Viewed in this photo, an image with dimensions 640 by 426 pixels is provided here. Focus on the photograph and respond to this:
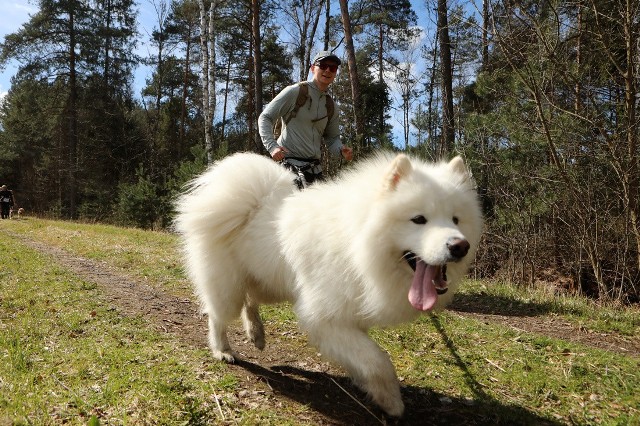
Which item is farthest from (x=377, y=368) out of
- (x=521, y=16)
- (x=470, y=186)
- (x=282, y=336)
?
(x=521, y=16)

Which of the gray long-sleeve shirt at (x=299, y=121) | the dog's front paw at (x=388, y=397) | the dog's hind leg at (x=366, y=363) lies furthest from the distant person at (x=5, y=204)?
the dog's front paw at (x=388, y=397)

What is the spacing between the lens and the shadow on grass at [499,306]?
5.54 metres

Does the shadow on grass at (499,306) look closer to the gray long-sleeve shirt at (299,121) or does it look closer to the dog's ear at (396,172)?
the gray long-sleeve shirt at (299,121)

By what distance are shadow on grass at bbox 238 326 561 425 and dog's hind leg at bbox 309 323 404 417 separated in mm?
160

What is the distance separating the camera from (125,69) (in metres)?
25.5

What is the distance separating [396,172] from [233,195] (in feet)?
4.48

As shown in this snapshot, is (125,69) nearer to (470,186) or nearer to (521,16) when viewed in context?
(521,16)

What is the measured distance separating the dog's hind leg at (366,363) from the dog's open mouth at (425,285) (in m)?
0.39

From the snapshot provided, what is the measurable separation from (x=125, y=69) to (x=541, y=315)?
85.9 feet

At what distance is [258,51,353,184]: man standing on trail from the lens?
403cm

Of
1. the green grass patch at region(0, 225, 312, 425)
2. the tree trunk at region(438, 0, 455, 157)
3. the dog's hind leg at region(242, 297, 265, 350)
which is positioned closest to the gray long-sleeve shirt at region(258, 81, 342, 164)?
the dog's hind leg at region(242, 297, 265, 350)

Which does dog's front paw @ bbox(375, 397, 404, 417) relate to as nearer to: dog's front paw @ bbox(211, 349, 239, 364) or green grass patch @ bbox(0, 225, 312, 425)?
green grass patch @ bbox(0, 225, 312, 425)

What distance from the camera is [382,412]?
9.18 feet

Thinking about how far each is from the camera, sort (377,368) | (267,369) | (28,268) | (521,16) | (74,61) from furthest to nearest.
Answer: (74,61), (28,268), (521,16), (267,369), (377,368)
